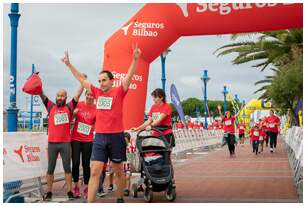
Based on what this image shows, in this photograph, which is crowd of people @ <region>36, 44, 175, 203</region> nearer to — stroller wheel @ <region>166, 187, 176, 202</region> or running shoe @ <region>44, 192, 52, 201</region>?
running shoe @ <region>44, 192, 52, 201</region>

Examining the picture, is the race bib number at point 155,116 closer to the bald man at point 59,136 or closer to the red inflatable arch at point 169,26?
the bald man at point 59,136

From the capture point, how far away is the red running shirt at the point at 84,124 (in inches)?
295

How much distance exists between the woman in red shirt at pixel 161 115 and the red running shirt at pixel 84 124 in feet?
3.06

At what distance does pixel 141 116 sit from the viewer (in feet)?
39.5

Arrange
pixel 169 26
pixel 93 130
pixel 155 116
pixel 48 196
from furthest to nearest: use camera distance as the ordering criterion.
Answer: pixel 169 26
pixel 155 116
pixel 93 130
pixel 48 196

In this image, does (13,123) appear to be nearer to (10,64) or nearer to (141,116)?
(10,64)

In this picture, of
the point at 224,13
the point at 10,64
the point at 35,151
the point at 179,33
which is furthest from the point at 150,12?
the point at 35,151

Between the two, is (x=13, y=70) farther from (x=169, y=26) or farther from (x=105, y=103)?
(x=169, y=26)

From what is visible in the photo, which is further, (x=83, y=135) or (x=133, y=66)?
(x=83, y=135)

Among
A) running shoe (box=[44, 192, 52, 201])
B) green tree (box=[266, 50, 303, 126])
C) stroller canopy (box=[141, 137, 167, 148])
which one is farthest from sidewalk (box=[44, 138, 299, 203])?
green tree (box=[266, 50, 303, 126])

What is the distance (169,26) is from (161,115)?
14.1 feet

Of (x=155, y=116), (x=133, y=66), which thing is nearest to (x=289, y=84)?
(x=155, y=116)

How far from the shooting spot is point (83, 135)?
24.7 ft

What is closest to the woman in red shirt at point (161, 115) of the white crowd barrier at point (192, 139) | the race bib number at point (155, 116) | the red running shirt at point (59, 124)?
the race bib number at point (155, 116)
